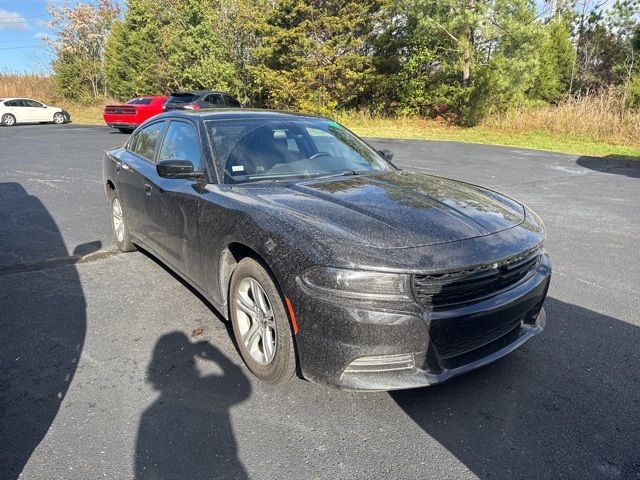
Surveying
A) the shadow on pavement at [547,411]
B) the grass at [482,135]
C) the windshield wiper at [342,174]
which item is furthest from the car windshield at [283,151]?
the grass at [482,135]

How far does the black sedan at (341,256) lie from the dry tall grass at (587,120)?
54.4 feet

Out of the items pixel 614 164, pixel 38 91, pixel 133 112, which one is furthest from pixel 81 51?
pixel 614 164

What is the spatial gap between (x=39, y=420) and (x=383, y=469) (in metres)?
1.85

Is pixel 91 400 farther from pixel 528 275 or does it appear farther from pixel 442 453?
pixel 528 275

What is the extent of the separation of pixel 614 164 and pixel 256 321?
13139mm

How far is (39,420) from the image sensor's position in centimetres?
248

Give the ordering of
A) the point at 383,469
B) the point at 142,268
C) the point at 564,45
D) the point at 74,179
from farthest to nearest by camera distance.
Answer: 1. the point at 564,45
2. the point at 74,179
3. the point at 142,268
4. the point at 383,469

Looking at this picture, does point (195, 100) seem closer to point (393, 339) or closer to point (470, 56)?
point (470, 56)

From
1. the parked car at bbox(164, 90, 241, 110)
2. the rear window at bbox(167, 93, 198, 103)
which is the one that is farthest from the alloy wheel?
the rear window at bbox(167, 93, 198, 103)

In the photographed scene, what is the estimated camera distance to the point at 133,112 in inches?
709

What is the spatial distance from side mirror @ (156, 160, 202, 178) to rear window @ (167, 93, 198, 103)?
49.5ft

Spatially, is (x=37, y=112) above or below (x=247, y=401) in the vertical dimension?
above

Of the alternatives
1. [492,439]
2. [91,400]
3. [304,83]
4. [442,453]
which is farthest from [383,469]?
[304,83]

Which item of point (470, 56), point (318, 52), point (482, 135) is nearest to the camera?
point (482, 135)
